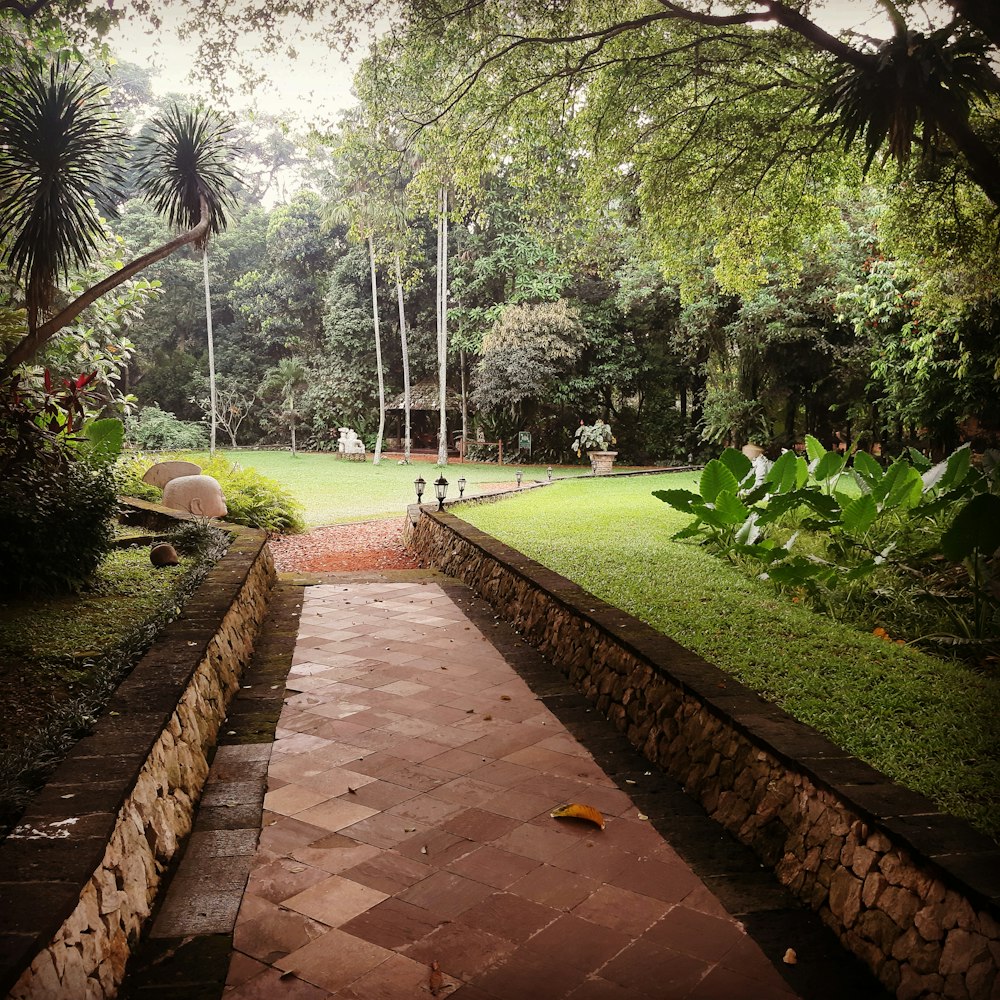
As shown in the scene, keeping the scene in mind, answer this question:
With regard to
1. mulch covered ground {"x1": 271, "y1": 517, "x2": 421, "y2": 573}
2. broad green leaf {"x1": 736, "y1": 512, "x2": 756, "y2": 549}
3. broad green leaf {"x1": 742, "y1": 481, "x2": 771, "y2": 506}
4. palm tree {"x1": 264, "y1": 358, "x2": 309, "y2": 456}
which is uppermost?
palm tree {"x1": 264, "y1": 358, "x2": 309, "y2": 456}

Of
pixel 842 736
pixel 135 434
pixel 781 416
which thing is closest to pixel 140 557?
pixel 842 736

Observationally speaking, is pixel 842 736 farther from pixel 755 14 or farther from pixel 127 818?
pixel 755 14

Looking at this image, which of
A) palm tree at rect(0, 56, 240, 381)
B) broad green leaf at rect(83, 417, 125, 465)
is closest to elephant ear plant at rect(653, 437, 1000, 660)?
broad green leaf at rect(83, 417, 125, 465)

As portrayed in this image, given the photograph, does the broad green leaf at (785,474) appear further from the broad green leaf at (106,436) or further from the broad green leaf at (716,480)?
the broad green leaf at (106,436)

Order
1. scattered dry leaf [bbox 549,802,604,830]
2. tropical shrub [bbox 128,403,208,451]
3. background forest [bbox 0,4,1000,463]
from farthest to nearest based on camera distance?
tropical shrub [bbox 128,403,208,451] < background forest [bbox 0,4,1000,463] < scattered dry leaf [bbox 549,802,604,830]

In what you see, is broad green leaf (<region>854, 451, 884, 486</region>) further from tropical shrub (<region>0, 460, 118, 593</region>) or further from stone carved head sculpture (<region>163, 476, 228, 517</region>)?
stone carved head sculpture (<region>163, 476, 228, 517</region>)

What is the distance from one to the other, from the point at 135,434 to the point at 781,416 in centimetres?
1937

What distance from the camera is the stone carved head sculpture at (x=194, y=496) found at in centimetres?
974

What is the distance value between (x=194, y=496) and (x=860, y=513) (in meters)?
7.94

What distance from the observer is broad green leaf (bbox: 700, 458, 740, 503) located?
6.11 metres

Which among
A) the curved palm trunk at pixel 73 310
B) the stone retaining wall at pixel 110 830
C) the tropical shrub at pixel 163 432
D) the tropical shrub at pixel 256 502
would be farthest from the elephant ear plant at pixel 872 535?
the tropical shrub at pixel 163 432

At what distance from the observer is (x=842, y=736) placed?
8.95 ft

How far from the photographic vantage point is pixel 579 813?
2740mm

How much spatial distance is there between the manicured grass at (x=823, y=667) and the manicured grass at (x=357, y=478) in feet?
23.5
